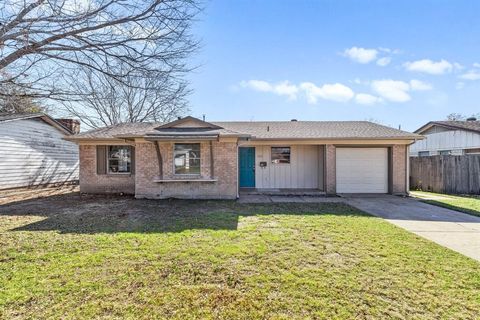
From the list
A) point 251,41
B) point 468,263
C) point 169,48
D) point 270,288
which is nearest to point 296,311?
point 270,288

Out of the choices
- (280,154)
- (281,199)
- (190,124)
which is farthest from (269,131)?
(190,124)

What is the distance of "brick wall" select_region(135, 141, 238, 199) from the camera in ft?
36.0

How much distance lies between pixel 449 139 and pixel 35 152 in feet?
80.3

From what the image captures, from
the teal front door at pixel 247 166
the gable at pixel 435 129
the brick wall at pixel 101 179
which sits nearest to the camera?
the brick wall at pixel 101 179

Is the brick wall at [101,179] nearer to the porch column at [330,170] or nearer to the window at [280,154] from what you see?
the window at [280,154]

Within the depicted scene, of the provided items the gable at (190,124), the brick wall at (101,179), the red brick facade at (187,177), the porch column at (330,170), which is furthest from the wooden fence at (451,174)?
the brick wall at (101,179)

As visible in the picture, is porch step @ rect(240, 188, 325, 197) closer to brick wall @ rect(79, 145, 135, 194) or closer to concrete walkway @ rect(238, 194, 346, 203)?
concrete walkway @ rect(238, 194, 346, 203)

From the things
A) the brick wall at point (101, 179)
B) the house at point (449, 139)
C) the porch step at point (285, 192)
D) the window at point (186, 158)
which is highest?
the house at point (449, 139)

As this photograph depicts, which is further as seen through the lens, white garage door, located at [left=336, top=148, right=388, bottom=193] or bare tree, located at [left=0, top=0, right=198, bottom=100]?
white garage door, located at [left=336, top=148, right=388, bottom=193]

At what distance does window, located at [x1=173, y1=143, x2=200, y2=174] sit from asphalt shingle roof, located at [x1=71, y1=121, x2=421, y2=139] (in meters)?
0.76

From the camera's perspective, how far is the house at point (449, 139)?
50.7 feet

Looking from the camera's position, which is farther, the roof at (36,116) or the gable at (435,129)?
the gable at (435,129)

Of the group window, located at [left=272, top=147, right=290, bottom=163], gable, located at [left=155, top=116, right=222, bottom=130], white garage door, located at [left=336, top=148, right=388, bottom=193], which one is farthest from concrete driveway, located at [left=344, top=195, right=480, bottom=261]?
gable, located at [left=155, top=116, right=222, bottom=130]

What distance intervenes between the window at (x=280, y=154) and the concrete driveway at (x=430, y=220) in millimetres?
3754
